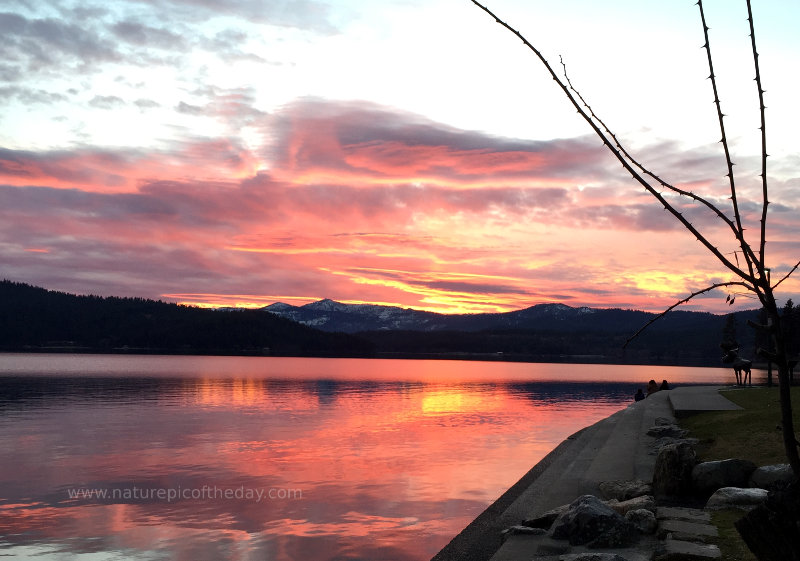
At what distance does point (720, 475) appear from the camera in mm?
17422

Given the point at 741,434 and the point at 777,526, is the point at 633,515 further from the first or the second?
the point at 741,434

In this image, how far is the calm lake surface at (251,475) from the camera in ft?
74.9

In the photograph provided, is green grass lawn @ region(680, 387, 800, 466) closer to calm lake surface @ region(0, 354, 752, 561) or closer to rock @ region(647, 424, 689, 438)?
rock @ region(647, 424, 689, 438)

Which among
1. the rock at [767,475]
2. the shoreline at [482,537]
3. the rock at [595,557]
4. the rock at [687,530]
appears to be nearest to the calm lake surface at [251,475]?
the shoreline at [482,537]

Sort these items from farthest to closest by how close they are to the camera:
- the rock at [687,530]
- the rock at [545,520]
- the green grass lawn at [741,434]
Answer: the green grass lawn at [741,434] < the rock at [545,520] < the rock at [687,530]

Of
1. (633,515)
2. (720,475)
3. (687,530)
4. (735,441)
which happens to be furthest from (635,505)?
(735,441)

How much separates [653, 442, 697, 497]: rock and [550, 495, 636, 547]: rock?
3.48 metres

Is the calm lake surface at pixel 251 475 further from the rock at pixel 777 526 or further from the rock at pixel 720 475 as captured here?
the rock at pixel 777 526

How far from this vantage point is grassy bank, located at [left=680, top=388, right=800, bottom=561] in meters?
12.6

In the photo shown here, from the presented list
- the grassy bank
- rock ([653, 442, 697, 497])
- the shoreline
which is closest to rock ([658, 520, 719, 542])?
the grassy bank

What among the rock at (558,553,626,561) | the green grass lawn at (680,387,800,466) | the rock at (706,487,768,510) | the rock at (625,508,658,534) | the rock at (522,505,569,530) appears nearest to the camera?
the rock at (558,553,626,561)

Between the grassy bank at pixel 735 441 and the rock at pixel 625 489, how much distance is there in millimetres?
3464

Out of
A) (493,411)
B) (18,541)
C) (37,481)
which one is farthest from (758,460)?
(493,411)

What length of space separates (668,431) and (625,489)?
1241 cm
